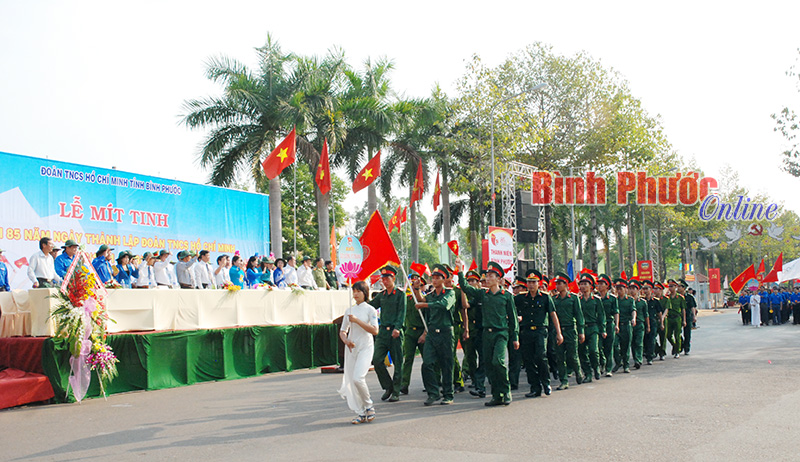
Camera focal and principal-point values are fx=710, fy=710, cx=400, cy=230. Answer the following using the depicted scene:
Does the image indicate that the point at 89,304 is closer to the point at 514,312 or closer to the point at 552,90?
the point at 514,312

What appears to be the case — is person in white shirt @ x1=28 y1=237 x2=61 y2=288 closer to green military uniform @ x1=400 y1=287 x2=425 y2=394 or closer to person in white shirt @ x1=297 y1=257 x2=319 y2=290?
green military uniform @ x1=400 y1=287 x2=425 y2=394

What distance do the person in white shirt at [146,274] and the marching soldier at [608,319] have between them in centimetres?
928

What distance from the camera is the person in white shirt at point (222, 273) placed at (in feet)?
55.2

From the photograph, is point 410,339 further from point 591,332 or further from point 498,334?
point 591,332

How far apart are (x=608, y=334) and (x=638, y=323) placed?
175cm

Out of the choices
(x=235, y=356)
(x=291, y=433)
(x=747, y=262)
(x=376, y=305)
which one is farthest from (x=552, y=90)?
(x=747, y=262)

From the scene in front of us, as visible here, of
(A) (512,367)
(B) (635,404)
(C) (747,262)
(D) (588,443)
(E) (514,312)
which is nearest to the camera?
(D) (588,443)

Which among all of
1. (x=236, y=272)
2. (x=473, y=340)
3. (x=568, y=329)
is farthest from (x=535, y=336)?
(x=236, y=272)

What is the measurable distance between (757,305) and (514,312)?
26.3 metres

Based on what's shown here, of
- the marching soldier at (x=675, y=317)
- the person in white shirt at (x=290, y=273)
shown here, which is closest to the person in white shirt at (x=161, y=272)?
the person in white shirt at (x=290, y=273)

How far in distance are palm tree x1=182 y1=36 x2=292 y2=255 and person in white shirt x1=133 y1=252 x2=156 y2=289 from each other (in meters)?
10.5

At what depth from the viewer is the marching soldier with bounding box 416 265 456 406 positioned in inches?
395

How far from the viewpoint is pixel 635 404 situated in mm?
9508

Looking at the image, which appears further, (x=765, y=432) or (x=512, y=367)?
(x=512, y=367)
